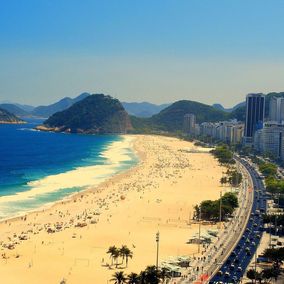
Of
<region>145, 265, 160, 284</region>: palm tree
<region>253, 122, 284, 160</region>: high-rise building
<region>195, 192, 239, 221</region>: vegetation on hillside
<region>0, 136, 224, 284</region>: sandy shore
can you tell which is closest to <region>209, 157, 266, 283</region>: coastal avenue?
<region>195, 192, 239, 221</region>: vegetation on hillside

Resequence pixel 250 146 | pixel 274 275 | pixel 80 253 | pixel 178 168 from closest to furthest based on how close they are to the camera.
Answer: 1. pixel 274 275
2. pixel 80 253
3. pixel 178 168
4. pixel 250 146

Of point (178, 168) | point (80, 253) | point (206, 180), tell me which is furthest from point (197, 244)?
point (178, 168)

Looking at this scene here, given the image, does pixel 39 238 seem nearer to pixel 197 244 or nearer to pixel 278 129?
pixel 197 244

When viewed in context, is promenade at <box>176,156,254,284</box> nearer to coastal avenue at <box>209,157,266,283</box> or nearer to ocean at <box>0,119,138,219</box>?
coastal avenue at <box>209,157,266,283</box>

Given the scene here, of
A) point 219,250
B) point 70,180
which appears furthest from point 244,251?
point 70,180

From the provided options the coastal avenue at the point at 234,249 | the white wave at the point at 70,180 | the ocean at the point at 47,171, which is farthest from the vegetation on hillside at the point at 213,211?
the white wave at the point at 70,180

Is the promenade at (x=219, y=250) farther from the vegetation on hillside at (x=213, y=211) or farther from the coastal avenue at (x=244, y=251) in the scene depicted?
the vegetation on hillside at (x=213, y=211)
